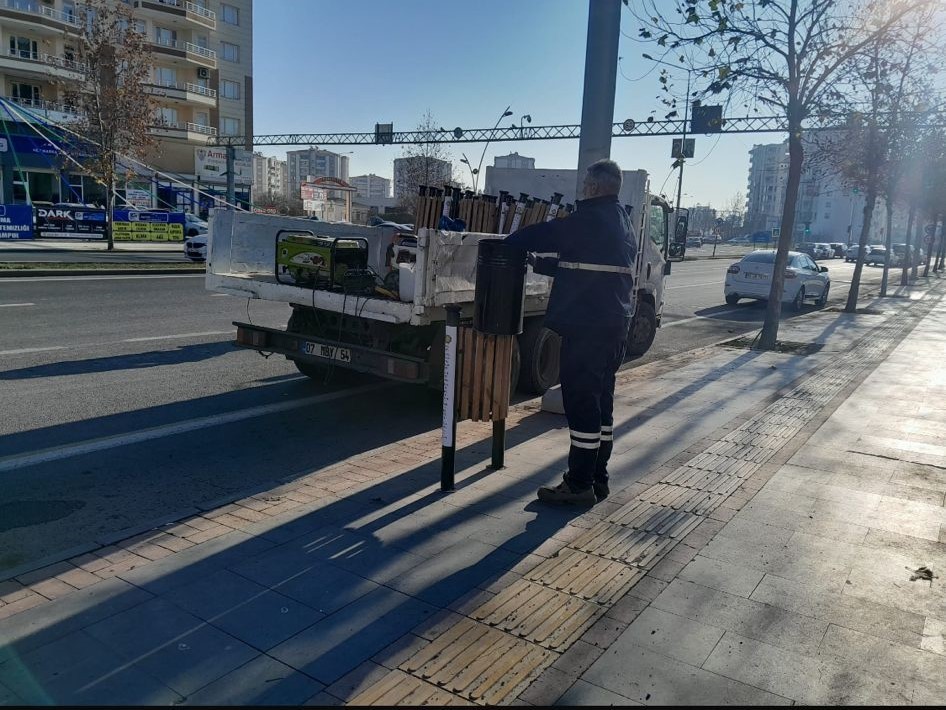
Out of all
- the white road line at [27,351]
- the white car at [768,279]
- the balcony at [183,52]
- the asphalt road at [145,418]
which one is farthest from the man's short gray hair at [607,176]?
the balcony at [183,52]

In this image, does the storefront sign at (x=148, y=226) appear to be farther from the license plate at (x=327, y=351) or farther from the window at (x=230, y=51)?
the window at (x=230, y=51)

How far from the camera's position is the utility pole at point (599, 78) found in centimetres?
739

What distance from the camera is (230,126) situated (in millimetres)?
65438

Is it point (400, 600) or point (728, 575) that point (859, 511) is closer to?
point (728, 575)

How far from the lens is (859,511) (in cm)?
501

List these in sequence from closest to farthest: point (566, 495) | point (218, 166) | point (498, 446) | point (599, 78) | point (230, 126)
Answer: point (566, 495) < point (498, 446) < point (599, 78) < point (218, 166) < point (230, 126)

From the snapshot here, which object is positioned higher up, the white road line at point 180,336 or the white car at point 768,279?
the white car at point 768,279

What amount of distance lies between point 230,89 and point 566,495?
6801cm

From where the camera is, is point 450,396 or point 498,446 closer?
point 450,396

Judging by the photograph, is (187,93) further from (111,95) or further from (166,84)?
(111,95)

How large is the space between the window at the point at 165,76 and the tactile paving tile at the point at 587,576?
6308 centimetres

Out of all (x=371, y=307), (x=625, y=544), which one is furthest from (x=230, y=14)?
(x=625, y=544)

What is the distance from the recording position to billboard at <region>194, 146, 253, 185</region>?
179 feet

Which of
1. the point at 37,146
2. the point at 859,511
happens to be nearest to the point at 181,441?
the point at 859,511
